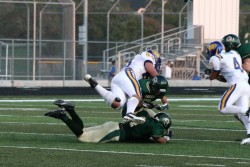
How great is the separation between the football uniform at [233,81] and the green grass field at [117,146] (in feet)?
1.60

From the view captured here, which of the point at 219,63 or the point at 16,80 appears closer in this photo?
the point at 219,63

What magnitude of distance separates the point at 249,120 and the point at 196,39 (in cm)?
2597

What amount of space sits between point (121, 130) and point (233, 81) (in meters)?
1.98

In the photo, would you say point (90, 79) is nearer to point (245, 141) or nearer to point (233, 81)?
point (233, 81)

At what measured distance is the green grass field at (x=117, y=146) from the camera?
31.6ft

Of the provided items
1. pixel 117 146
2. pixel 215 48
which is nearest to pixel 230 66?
pixel 215 48

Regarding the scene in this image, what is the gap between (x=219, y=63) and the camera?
42.5ft

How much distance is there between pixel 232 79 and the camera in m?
13.0

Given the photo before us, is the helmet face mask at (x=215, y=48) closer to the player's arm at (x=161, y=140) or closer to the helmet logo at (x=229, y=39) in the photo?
the helmet logo at (x=229, y=39)

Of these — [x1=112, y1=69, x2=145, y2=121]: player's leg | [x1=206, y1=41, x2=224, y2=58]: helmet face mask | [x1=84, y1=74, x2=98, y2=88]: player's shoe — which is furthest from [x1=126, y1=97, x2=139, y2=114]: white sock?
[x1=206, y1=41, x2=224, y2=58]: helmet face mask

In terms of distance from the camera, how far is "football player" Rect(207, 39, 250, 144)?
12.8 metres

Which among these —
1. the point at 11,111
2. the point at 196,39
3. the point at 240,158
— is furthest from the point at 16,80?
the point at 240,158

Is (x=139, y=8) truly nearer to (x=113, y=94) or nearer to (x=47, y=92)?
(x=47, y=92)

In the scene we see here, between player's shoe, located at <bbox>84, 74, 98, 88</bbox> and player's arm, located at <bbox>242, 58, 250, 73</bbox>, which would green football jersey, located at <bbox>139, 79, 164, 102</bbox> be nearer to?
player's shoe, located at <bbox>84, 74, 98, 88</bbox>
